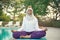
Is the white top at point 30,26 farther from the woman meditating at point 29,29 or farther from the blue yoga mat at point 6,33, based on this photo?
the blue yoga mat at point 6,33

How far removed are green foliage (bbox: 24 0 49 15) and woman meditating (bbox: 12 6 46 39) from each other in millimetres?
45

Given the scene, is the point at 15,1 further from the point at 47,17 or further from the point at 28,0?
the point at 47,17

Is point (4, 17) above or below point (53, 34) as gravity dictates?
above

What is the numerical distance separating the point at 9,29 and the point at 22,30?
0.13 m

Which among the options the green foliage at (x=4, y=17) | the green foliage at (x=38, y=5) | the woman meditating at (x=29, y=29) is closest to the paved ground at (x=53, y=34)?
the woman meditating at (x=29, y=29)

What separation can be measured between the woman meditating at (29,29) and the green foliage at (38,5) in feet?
0.15

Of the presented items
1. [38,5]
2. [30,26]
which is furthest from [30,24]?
[38,5]

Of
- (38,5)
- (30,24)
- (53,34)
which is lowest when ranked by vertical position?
(53,34)

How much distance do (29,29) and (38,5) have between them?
0.27m

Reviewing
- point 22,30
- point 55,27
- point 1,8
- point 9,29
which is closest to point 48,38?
point 55,27

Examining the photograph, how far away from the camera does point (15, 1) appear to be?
77.2 inches

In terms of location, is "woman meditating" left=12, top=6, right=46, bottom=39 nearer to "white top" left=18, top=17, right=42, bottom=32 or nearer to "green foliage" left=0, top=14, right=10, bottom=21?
"white top" left=18, top=17, right=42, bottom=32

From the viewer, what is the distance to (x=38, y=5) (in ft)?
6.49

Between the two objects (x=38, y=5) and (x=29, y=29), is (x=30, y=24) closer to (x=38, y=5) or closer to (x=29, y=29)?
(x=29, y=29)
